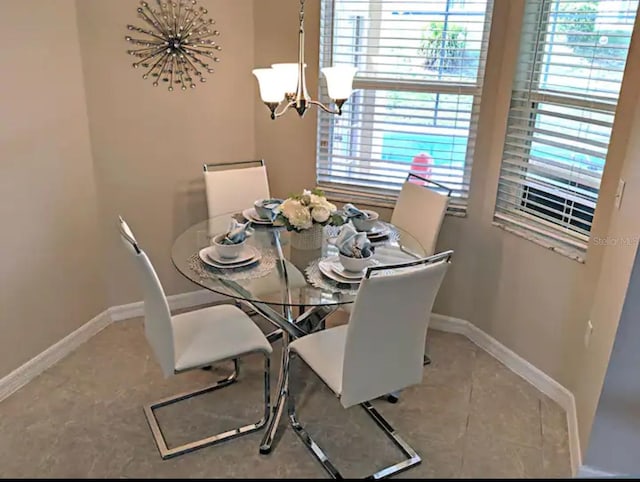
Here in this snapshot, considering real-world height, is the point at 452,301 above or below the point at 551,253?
below

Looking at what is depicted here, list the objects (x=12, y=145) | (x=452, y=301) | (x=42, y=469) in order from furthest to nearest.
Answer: (x=452, y=301) < (x=12, y=145) < (x=42, y=469)

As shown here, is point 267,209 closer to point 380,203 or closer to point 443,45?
point 380,203

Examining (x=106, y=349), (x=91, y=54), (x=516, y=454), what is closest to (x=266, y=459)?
(x=516, y=454)

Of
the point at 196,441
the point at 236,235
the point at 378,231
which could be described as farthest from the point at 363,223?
the point at 196,441

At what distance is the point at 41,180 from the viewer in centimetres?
280

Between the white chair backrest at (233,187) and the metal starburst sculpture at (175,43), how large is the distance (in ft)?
1.74

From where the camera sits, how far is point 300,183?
140 inches

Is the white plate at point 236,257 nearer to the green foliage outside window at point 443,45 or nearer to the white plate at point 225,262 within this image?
the white plate at point 225,262

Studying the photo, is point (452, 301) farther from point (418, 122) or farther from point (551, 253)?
point (418, 122)

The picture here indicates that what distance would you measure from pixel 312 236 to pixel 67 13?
5.40 feet

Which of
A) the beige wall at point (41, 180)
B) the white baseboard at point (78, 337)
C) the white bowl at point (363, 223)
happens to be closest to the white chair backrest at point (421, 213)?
the white bowl at point (363, 223)

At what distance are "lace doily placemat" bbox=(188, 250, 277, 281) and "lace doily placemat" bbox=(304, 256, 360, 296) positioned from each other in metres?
0.18

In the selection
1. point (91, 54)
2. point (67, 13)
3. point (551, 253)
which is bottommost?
point (551, 253)

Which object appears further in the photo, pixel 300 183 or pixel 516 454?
pixel 300 183
